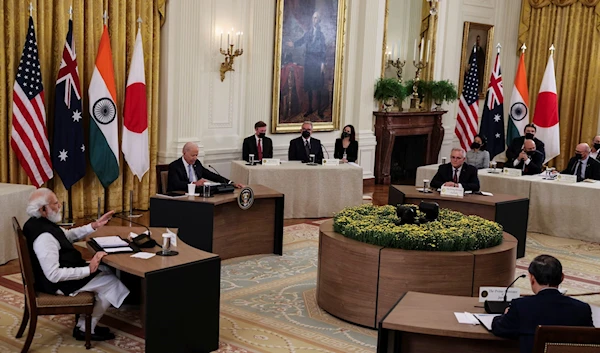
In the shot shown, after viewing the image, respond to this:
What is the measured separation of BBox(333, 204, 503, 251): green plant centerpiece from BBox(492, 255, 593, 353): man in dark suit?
202 cm

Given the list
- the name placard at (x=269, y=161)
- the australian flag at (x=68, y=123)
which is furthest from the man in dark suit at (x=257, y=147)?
the australian flag at (x=68, y=123)

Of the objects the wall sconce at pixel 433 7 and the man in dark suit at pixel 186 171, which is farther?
the wall sconce at pixel 433 7

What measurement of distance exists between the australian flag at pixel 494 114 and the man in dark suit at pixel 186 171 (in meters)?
7.64

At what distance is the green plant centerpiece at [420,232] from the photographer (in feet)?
19.8

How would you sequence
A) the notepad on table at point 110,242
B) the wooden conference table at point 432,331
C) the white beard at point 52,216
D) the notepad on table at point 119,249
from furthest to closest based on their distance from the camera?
the notepad on table at point 110,242 → the notepad on table at point 119,249 → the white beard at point 52,216 → the wooden conference table at point 432,331

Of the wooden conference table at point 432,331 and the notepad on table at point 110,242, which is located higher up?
the notepad on table at point 110,242

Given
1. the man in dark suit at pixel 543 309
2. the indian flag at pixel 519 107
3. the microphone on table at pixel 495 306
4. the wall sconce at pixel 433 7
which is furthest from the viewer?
the wall sconce at pixel 433 7

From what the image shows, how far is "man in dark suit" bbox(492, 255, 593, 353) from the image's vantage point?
3883 mm

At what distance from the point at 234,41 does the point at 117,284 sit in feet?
21.7

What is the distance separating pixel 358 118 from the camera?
1371 centimetres

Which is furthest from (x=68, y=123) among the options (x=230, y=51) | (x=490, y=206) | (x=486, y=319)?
(x=486, y=319)

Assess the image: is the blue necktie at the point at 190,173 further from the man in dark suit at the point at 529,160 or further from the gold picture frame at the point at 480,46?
the gold picture frame at the point at 480,46

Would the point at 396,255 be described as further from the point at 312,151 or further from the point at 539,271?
the point at 312,151

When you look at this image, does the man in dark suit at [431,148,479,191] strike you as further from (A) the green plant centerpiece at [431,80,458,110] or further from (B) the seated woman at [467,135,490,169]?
(A) the green plant centerpiece at [431,80,458,110]
